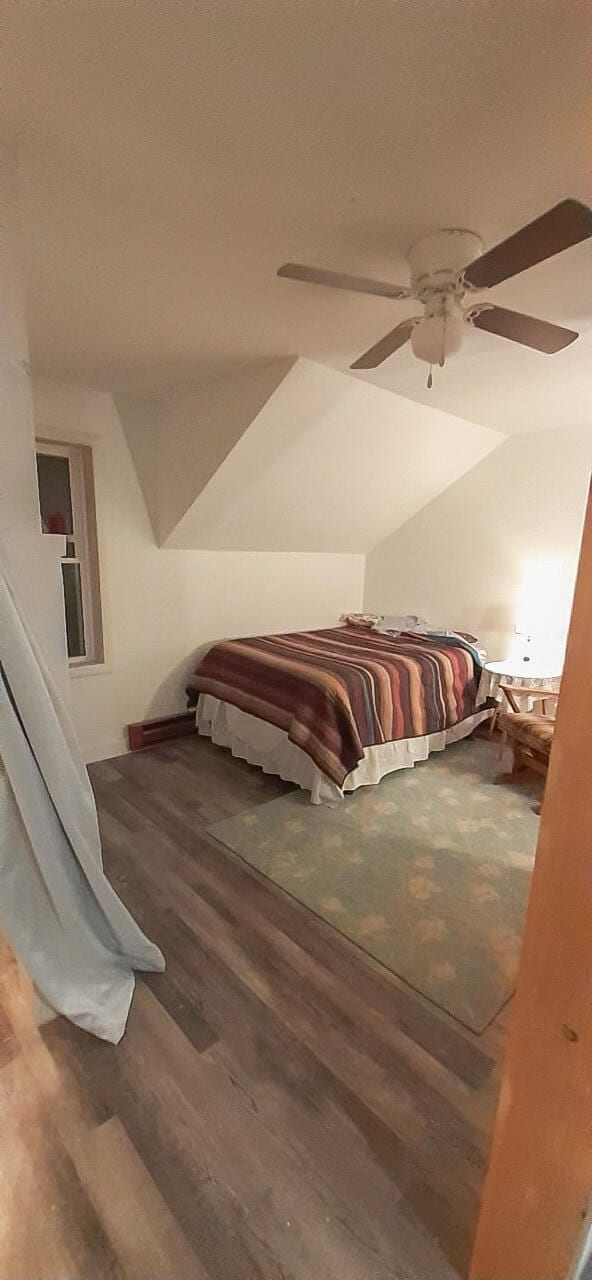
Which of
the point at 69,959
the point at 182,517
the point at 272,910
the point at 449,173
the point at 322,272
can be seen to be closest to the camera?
the point at 449,173

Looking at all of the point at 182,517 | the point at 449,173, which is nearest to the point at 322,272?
the point at 449,173

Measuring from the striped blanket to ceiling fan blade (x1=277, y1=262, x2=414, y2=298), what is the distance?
1776mm

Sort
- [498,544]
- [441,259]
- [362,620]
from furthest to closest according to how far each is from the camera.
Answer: [362,620]
[498,544]
[441,259]

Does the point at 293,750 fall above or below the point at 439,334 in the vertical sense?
below

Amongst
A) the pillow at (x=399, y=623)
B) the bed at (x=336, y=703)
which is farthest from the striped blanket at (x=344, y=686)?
the pillow at (x=399, y=623)

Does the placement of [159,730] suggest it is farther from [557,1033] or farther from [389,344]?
[557,1033]

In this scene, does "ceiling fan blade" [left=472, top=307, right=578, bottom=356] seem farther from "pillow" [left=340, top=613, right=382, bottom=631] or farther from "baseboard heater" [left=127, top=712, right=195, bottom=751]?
"baseboard heater" [left=127, top=712, right=195, bottom=751]

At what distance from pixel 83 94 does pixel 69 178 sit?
27 centimetres

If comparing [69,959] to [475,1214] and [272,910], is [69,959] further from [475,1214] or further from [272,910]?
[475,1214]

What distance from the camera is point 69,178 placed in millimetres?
1261

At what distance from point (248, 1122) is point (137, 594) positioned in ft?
8.95

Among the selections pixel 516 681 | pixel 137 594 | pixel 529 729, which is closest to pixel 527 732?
pixel 529 729

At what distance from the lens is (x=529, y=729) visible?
109 inches

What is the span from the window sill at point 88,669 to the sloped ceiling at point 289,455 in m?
0.89
